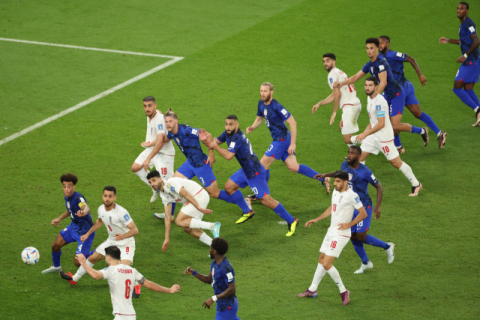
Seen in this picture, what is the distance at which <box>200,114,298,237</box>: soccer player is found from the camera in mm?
10062

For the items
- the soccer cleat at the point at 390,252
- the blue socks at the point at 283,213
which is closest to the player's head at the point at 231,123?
the blue socks at the point at 283,213

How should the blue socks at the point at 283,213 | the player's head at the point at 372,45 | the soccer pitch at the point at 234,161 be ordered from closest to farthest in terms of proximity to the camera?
the soccer pitch at the point at 234,161
the blue socks at the point at 283,213
the player's head at the point at 372,45

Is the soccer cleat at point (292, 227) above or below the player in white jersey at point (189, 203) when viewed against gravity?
below

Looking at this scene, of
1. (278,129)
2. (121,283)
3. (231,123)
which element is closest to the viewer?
(121,283)

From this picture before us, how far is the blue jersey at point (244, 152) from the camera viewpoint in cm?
1009

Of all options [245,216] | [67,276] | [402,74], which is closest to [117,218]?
[67,276]

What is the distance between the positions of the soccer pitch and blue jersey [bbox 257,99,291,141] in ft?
4.59

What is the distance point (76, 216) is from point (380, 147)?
19.3 ft

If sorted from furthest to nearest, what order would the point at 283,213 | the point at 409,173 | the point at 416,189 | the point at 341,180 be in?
the point at 416,189 < the point at 409,173 < the point at 283,213 < the point at 341,180

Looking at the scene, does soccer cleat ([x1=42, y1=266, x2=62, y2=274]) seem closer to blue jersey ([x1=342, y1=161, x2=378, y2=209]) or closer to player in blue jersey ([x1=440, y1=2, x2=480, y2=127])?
blue jersey ([x1=342, y1=161, x2=378, y2=209])

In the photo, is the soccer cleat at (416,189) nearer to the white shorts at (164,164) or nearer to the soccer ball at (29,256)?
the white shorts at (164,164)

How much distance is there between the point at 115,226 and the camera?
870 cm

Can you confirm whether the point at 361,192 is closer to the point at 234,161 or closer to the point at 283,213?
the point at 283,213

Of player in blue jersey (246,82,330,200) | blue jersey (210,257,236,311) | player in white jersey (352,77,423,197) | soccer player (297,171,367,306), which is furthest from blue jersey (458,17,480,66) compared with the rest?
blue jersey (210,257,236,311)
